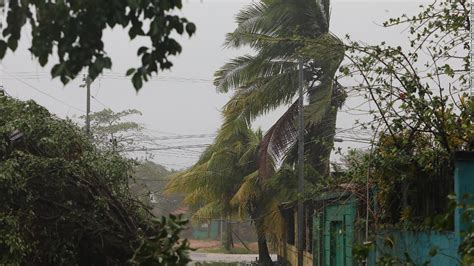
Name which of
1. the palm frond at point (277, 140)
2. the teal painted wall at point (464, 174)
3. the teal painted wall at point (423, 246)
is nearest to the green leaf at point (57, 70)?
the teal painted wall at point (423, 246)

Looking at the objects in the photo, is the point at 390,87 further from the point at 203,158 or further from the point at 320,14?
the point at 203,158

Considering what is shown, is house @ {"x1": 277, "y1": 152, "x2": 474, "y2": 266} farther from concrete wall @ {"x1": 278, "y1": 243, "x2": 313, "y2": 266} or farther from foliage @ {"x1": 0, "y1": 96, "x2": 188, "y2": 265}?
foliage @ {"x1": 0, "y1": 96, "x2": 188, "y2": 265}

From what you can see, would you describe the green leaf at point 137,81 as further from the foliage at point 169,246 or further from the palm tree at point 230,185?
the palm tree at point 230,185

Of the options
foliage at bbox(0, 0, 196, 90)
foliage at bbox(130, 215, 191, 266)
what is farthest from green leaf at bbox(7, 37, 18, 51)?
foliage at bbox(130, 215, 191, 266)

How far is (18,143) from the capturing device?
10.1m

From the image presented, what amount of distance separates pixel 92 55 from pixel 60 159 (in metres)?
6.99

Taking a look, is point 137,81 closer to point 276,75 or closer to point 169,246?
point 169,246

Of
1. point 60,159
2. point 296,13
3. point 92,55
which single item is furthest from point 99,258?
point 296,13

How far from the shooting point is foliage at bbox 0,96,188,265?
9.41 m

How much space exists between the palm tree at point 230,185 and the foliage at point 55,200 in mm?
11882

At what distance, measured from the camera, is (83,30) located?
3035mm

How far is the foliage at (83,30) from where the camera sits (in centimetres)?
300

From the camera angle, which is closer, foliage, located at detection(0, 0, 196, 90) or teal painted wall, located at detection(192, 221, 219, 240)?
foliage, located at detection(0, 0, 196, 90)

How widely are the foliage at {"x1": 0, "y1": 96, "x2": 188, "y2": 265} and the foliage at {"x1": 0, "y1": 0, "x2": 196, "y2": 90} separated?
6.50 metres
